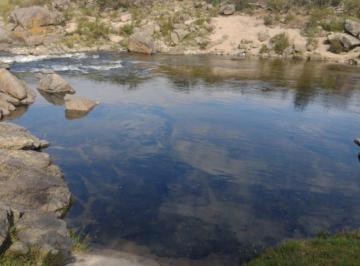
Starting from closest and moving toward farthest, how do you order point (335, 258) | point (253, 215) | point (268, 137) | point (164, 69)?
1. point (335, 258)
2. point (253, 215)
3. point (268, 137)
4. point (164, 69)

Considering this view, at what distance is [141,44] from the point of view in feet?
187

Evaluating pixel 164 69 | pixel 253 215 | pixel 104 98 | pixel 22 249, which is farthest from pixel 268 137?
pixel 164 69

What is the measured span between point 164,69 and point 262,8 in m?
31.6

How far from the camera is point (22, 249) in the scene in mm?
12266

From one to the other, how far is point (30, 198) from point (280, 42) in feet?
160

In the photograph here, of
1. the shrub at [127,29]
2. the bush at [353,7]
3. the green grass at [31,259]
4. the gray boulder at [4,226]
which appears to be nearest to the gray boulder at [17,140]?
the gray boulder at [4,226]

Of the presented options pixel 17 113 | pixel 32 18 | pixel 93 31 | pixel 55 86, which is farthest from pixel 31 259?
pixel 32 18

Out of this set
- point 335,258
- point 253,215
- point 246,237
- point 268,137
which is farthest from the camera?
point 268,137

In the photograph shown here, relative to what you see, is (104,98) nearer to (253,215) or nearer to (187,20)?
(253,215)

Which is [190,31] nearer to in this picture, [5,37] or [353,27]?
[353,27]

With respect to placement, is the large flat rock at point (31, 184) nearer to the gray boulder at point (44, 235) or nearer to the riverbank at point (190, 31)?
the gray boulder at point (44, 235)

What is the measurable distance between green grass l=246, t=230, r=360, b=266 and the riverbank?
146ft

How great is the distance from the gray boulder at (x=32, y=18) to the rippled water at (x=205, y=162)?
24.6 m

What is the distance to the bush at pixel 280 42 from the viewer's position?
58.6 m
